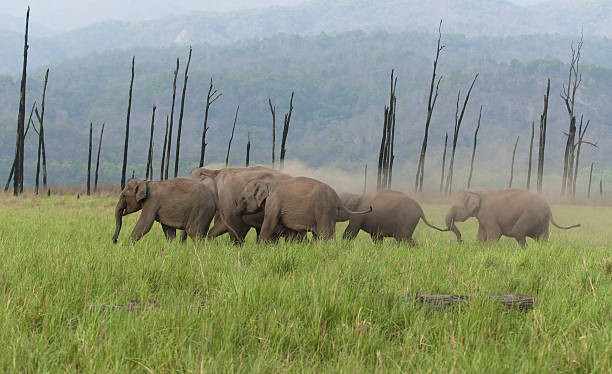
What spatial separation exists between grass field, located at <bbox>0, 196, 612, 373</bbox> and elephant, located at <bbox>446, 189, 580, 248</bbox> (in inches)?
213

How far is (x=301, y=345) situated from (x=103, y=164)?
560 ft

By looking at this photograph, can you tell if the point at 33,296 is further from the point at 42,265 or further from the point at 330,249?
the point at 330,249

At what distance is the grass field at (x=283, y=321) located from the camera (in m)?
2.96

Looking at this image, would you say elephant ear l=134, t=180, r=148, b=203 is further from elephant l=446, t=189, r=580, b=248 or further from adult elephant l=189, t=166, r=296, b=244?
elephant l=446, t=189, r=580, b=248

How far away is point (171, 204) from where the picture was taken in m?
8.50

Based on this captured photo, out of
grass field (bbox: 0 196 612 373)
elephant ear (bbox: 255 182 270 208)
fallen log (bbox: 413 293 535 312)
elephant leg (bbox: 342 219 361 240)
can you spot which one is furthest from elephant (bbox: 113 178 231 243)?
fallen log (bbox: 413 293 535 312)

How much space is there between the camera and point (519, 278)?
5309 mm

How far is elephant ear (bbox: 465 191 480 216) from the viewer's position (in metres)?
11.3

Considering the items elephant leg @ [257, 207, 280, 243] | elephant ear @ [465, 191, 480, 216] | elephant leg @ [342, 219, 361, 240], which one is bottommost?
elephant leg @ [342, 219, 361, 240]

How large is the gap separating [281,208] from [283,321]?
191 inches

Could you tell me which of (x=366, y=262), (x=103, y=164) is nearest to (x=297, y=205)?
(x=366, y=262)

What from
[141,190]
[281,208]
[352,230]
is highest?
[141,190]

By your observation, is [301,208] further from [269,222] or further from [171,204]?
[171,204]

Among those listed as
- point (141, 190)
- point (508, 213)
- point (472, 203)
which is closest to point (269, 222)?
point (141, 190)
